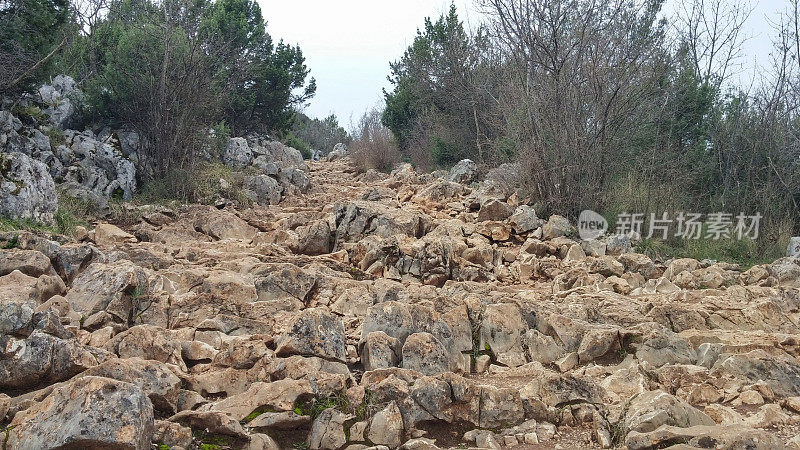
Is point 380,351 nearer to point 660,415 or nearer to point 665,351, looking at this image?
point 660,415

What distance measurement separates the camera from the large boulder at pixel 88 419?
2.94 m

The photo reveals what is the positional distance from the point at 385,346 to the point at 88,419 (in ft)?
6.84

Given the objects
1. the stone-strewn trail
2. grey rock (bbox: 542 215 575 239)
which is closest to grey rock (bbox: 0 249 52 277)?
the stone-strewn trail

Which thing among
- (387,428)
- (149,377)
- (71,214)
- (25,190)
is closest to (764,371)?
(387,428)

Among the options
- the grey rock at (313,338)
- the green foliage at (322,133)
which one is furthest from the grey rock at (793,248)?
the green foliage at (322,133)

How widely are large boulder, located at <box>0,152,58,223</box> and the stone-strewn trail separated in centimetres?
72

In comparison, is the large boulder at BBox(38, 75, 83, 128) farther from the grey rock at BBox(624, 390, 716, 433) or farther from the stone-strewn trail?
the grey rock at BBox(624, 390, 716, 433)

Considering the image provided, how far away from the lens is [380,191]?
12.0m

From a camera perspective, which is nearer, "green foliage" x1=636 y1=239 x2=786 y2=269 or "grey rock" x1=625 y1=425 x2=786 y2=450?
"grey rock" x1=625 y1=425 x2=786 y2=450

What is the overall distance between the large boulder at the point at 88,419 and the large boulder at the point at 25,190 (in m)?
5.23

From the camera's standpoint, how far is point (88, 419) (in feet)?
9.73

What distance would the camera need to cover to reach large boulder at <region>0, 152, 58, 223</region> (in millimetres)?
7520

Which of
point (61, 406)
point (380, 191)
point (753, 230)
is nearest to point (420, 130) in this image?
point (380, 191)

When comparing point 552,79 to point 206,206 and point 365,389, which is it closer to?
point 206,206
